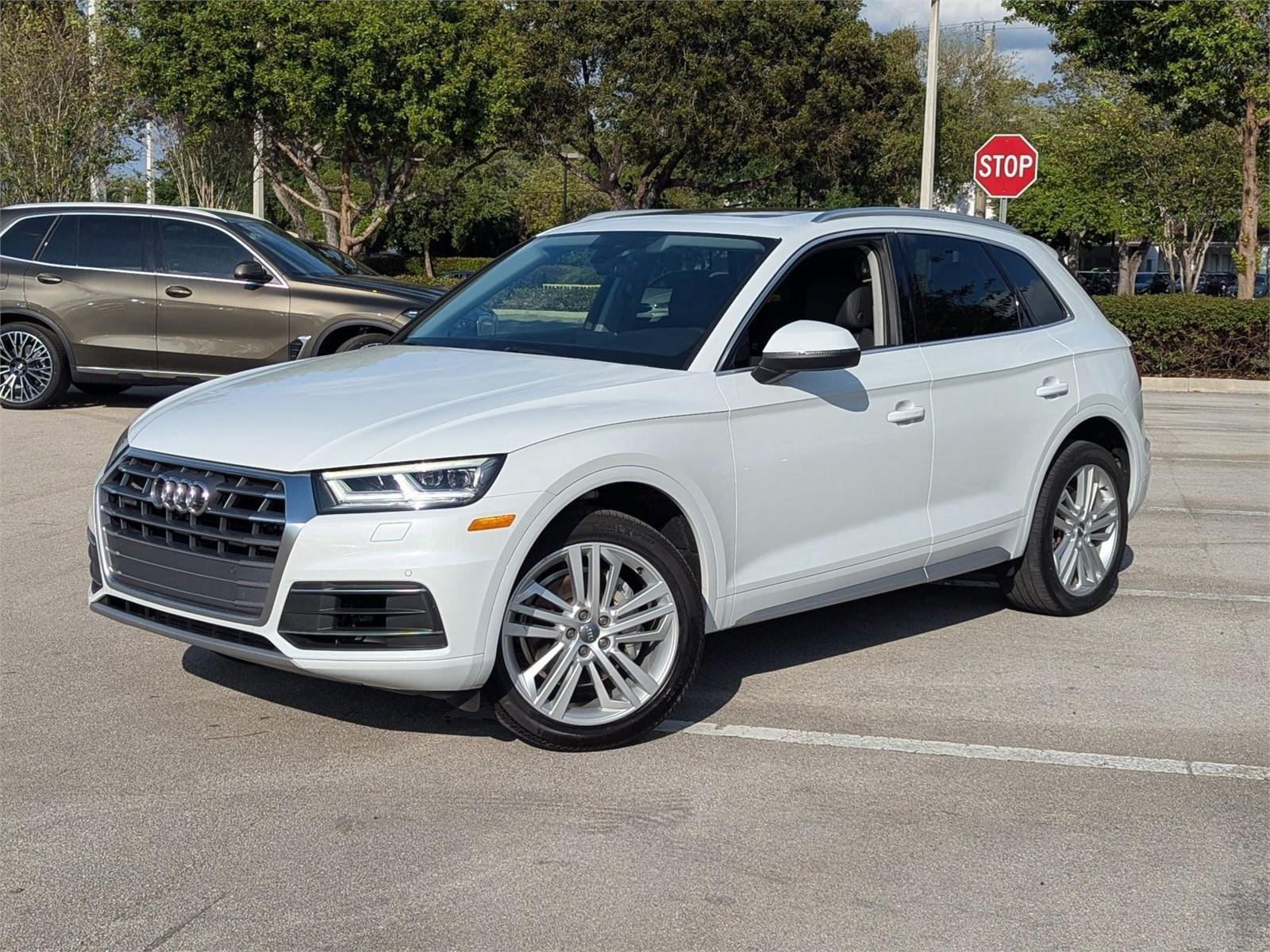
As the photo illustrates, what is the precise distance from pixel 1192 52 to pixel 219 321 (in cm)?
1446

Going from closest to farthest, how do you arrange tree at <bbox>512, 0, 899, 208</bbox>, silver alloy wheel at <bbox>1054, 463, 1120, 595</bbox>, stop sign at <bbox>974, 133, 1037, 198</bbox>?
silver alloy wheel at <bbox>1054, 463, 1120, 595</bbox>
stop sign at <bbox>974, 133, 1037, 198</bbox>
tree at <bbox>512, 0, 899, 208</bbox>

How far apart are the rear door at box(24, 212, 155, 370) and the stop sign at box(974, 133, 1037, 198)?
12.6 meters

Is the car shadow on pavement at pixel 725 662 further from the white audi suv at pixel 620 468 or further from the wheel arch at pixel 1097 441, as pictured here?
the wheel arch at pixel 1097 441

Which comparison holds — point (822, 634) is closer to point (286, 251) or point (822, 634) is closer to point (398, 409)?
point (398, 409)

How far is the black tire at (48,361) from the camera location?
44.9 ft

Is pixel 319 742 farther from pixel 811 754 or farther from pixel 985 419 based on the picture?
pixel 985 419

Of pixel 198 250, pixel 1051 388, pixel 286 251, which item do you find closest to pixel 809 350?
pixel 1051 388

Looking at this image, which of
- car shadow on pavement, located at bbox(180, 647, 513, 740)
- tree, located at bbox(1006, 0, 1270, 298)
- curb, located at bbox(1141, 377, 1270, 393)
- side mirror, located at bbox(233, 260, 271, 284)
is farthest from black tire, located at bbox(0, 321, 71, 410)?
tree, located at bbox(1006, 0, 1270, 298)

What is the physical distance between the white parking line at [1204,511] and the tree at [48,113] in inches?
833

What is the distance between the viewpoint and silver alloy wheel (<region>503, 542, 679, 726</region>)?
16.0 ft

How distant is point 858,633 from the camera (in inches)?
267

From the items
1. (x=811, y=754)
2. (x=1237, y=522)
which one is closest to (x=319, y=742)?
(x=811, y=754)

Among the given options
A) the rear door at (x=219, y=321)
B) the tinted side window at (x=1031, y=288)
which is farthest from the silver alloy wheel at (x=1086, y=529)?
the rear door at (x=219, y=321)

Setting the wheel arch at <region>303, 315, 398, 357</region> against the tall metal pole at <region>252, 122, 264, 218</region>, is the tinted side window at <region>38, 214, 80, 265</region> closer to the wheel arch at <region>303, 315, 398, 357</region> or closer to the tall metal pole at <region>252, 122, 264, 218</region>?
the wheel arch at <region>303, 315, 398, 357</region>
